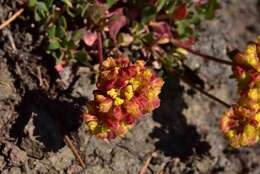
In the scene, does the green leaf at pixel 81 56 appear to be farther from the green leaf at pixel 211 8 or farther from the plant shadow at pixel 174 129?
the green leaf at pixel 211 8

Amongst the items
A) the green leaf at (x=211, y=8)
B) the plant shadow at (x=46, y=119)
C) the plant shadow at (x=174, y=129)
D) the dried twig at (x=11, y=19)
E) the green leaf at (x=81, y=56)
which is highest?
the dried twig at (x=11, y=19)

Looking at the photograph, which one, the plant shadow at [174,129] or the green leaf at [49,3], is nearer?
the green leaf at [49,3]

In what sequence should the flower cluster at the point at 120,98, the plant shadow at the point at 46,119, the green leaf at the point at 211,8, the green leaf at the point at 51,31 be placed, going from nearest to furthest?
the flower cluster at the point at 120,98, the plant shadow at the point at 46,119, the green leaf at the point at 51,31, the green leaf at the point at 211,8

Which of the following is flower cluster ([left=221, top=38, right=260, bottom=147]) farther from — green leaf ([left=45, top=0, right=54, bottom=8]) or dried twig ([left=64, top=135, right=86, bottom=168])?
green leaf ([left=45, top=0, right=54, bottom=8])

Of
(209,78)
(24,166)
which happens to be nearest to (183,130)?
(209,78)

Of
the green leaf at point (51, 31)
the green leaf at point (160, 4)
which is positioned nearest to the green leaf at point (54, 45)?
the green leaf at point (51, 31)

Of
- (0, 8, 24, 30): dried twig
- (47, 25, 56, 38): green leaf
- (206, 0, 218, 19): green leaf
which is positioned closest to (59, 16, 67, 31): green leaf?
(47, 25, 56, 38): green leaf

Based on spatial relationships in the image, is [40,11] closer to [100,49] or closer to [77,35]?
[77,35]

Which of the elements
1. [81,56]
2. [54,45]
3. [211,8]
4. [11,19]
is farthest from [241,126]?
[11,19]
